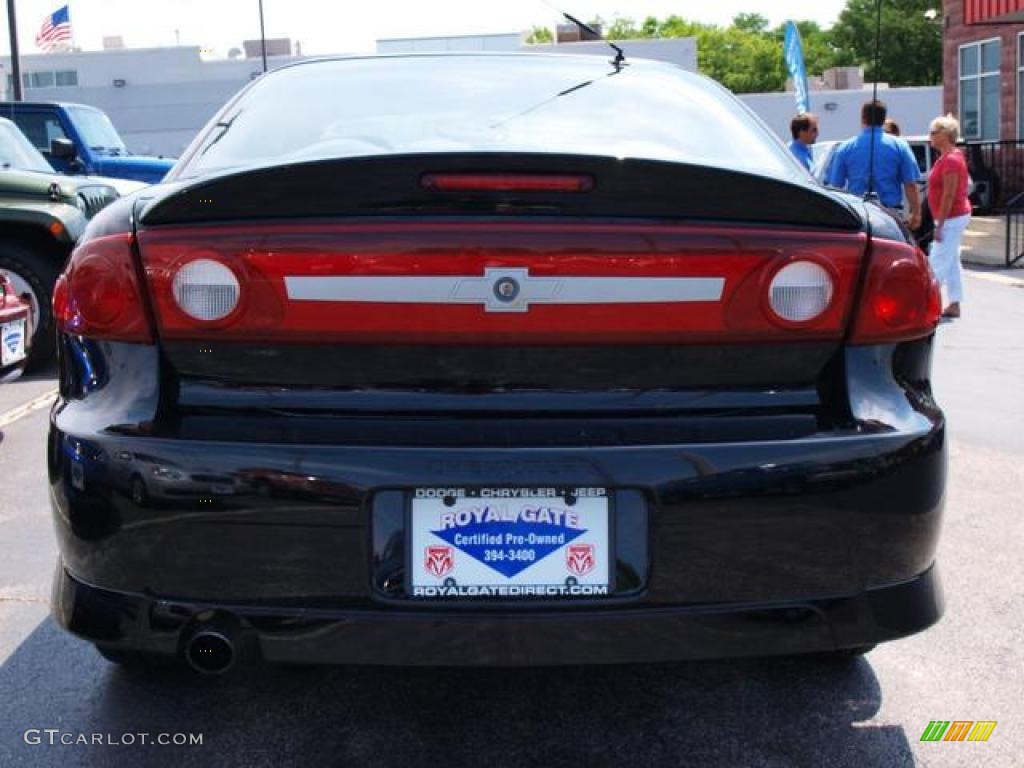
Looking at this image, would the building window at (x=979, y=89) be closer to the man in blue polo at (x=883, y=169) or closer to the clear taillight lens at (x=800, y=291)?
the man in blue polo at (x=883, y=169)

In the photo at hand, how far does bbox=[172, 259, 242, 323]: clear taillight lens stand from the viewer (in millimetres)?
2457

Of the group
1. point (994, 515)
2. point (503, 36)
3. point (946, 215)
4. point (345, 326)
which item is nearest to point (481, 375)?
point (345, 326)

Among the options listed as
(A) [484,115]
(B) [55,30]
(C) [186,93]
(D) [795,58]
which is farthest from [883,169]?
(C) [186,93]

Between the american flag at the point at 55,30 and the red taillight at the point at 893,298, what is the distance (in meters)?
35.7

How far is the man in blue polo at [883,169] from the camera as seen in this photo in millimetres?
10484

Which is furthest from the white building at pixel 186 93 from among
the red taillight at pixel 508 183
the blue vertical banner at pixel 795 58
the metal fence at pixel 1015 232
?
the red taillight at pixel 508 183

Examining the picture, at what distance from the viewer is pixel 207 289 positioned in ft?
8.10

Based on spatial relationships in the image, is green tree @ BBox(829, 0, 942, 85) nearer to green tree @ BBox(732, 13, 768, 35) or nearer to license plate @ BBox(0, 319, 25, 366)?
green tree @ BBox(732, 13, 768, 35)

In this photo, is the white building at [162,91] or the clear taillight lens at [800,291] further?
the white building at [162,91]

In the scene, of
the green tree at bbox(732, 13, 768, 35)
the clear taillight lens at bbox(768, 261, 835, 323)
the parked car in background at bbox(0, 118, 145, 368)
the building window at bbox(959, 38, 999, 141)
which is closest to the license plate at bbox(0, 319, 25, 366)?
the parked car in background at bbox(0, 118, 145, 368)

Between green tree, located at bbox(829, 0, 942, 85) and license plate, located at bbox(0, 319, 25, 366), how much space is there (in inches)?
2889

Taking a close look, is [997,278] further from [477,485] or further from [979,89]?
[477,485]

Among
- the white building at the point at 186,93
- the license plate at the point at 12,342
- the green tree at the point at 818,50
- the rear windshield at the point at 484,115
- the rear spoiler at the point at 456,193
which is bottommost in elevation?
the license plate at the point at 12,342

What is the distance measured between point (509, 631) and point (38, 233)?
685 cm
